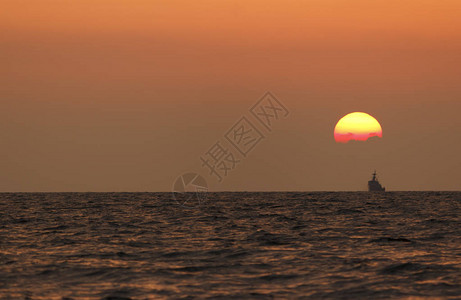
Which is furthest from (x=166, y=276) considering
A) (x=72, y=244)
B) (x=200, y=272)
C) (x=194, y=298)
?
(x=72, y=244)

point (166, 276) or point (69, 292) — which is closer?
point (69, 292)

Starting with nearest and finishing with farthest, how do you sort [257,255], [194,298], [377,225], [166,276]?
[194,298]
[166,276]
[257,255]
[377,225]

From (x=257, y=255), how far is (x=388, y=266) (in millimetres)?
5183

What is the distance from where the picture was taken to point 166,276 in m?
20.0

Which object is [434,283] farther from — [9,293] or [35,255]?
[35,255]

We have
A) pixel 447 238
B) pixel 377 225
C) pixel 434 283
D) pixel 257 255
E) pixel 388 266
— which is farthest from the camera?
pixel 377 225

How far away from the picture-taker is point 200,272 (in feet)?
68.5

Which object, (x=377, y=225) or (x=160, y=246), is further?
(x=377, y=225)

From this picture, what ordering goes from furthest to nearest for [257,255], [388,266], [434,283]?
[257,255], [388,266], [434,283]

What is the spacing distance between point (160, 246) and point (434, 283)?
42.0 ft

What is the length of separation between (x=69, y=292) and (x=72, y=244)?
11548 mm

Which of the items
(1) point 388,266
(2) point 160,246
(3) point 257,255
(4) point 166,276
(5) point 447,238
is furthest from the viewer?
(5) point 447,238

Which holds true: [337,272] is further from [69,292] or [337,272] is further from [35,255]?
[35,255]

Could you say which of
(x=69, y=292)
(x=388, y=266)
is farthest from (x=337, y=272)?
(x=69, y=292)
